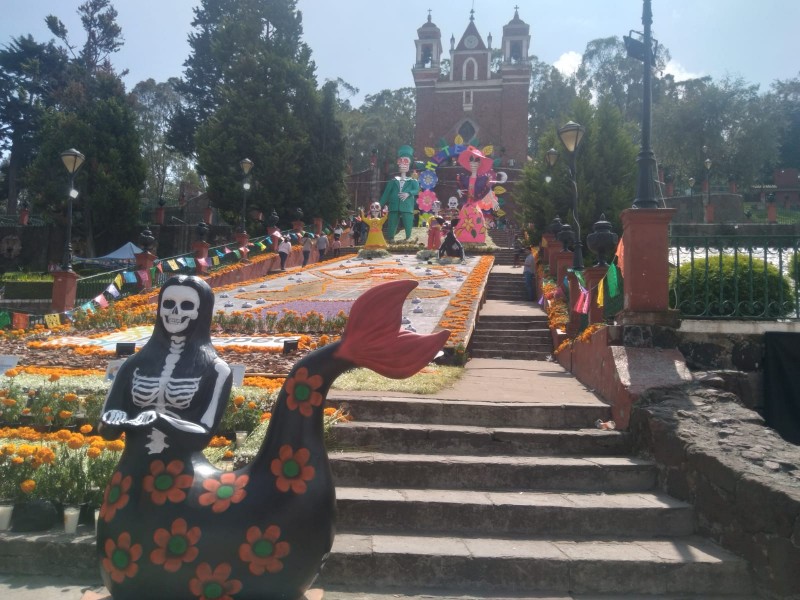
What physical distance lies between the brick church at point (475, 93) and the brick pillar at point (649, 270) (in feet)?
163

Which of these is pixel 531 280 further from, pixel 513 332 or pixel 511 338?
pixel 511 338

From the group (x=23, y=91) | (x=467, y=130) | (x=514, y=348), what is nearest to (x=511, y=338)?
(x=514, y=348)

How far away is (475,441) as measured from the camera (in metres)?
5.66

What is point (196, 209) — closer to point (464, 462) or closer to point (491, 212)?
point (491, 212)

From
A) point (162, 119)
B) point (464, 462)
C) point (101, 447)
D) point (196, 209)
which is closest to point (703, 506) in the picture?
point (464, 462)

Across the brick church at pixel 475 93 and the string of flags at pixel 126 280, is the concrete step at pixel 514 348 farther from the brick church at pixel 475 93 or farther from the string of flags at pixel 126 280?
the brick church at pixel 475 93

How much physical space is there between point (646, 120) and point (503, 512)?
16.7 ft

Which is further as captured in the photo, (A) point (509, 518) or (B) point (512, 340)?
(B) point (512, 340)

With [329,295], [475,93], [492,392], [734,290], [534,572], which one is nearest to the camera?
[534,572]

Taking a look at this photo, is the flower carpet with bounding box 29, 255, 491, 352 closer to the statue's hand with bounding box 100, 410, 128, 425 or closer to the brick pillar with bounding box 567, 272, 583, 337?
the brick pillar with bounding box 567, 272, 583, 337

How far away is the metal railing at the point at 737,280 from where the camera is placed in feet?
23.9

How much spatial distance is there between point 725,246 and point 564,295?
6.32 meters

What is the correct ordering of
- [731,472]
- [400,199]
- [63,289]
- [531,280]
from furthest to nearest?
[400,199]
[531,280]
[63,289]
[731,472]

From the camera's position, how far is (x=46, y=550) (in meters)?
4.23
